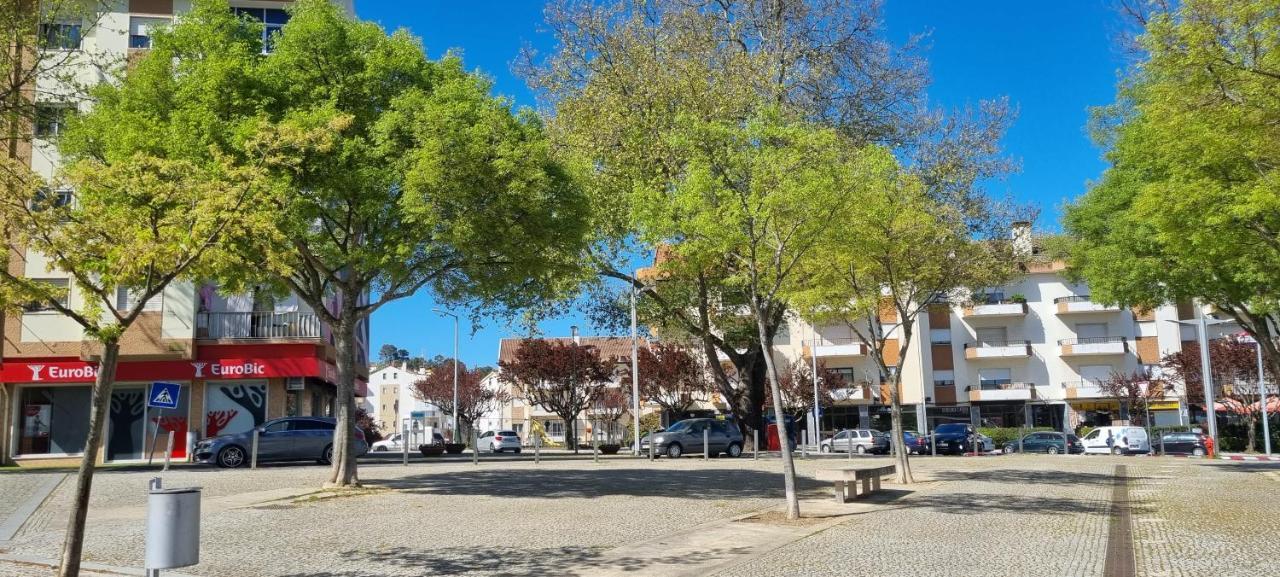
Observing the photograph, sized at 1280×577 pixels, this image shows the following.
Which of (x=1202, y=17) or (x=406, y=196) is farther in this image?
(x=406, y=196)

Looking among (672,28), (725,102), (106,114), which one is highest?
(672,28)

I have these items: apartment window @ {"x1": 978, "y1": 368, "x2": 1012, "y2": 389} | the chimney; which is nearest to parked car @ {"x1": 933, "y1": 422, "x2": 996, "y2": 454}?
apartment window @ {"x1": 978, "y1": 368, "x2": 1012, "y2": 389}

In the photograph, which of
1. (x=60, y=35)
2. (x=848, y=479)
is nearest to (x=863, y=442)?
(x=848, y=479)

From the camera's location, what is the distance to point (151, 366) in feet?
97.6

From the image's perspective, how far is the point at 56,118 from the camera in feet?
40.9

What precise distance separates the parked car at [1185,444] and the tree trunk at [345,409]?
36187 millimetres

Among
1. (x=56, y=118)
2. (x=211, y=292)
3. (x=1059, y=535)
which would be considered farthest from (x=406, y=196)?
(x=211, y=292)

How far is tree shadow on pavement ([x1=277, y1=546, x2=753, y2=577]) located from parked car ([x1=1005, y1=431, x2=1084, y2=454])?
35.9 meters

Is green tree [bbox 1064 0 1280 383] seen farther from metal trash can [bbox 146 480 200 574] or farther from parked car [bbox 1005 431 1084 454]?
parked car [bbox 1005 431 1084 454]

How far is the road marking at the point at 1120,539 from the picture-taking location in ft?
28.8

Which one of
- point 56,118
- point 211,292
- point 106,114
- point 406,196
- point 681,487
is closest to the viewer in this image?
point 56,118

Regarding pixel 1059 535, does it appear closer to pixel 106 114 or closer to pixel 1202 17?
pixel 1202 17

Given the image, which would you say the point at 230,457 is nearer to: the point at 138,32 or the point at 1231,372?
the point at 138,32

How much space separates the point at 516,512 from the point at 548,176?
5.63 m
